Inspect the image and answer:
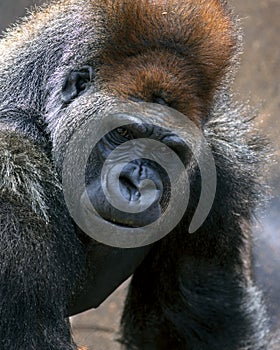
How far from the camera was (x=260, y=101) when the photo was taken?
680 cm

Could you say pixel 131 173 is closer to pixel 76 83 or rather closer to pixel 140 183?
pixel 140 183

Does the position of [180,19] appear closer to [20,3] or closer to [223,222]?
[223,222]

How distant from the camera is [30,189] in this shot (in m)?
4.09

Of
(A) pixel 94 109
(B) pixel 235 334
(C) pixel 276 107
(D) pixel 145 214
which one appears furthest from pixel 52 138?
(C) pixel 276 107

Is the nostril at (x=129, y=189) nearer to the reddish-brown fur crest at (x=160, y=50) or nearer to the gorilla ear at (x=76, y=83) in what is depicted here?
the reddish-brown fur crest at (x=160, y=50)

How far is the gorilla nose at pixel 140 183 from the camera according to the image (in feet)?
13.1

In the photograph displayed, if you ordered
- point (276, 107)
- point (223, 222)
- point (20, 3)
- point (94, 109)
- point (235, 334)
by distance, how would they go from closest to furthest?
point (94, 109), point (223, 222), point (235, 334), point (276, 107), point (20, 3)

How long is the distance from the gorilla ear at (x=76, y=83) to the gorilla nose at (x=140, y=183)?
483mm

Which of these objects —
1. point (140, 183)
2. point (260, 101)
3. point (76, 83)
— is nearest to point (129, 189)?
point (140, 183)

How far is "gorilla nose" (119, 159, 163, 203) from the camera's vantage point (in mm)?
4004

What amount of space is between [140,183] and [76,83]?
2.11 ft

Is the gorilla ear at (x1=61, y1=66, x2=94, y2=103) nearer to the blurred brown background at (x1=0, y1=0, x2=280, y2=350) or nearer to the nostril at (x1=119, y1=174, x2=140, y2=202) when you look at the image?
the nostril at (x1=119, y1=174, x2=140, y2=202)

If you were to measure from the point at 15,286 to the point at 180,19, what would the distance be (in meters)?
1.43

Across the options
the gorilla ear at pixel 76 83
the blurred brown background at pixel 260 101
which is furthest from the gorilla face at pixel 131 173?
the blurred brown background at pixel 260 101
